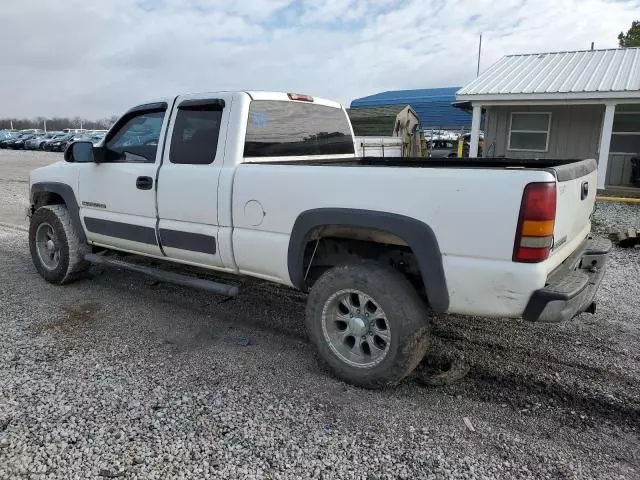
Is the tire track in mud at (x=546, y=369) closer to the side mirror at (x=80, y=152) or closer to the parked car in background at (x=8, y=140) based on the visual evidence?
the side mirror at (x=80, y=152)

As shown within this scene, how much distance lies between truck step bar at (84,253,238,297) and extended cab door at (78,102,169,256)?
0.16m

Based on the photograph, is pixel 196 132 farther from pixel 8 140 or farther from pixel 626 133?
pixel 8 140

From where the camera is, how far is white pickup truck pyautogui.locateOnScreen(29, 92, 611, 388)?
2.84 metres

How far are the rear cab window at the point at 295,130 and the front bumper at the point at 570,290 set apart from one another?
239 cm

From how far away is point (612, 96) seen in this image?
12.4 meters

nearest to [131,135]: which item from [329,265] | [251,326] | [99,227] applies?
[99,227]

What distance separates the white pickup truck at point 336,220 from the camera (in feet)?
9.33

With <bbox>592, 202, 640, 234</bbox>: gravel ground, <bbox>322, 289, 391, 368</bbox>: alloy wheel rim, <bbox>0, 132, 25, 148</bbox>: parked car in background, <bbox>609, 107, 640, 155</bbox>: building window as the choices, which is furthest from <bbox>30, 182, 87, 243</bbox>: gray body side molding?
<bbox>0, 132, 25, 148</bbox>: parked car in background

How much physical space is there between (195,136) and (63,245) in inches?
88.3

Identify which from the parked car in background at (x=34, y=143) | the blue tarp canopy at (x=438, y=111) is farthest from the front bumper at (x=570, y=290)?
the parked car in background at (x=34, y=143)

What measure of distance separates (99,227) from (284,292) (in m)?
1.97

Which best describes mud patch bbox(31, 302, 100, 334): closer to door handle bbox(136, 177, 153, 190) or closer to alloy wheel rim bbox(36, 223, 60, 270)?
alloy wheel rim bbox(36, 223, 60, 270)

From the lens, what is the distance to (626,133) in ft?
48.6

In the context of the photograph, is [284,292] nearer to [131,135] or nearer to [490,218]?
[131,135]
